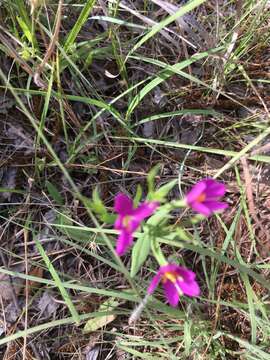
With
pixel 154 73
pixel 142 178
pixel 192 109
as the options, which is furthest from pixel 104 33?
pixel 142 178

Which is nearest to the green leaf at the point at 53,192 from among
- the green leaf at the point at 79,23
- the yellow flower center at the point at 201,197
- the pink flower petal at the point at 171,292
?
Result: the green leaf at the point at 79,23

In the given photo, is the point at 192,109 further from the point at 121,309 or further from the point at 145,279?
the point at 121,309

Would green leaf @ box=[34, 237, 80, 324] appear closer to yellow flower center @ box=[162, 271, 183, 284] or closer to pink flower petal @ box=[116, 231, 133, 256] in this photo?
yellow flower center @ box=[162, 271, 183, 284]

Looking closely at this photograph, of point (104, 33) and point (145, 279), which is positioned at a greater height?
point (104, 33)

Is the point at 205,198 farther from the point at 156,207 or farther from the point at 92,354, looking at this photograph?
the point at 92,354

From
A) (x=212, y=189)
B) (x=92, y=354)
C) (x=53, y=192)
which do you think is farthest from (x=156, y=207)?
(x=92, y=354)

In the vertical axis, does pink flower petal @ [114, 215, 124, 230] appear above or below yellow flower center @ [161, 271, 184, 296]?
above

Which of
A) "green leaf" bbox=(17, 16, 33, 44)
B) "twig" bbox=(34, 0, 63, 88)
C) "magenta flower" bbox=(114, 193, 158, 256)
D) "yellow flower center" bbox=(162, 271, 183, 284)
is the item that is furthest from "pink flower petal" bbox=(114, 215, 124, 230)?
"green leaf" bbox=(17, 16, 33, 44)
